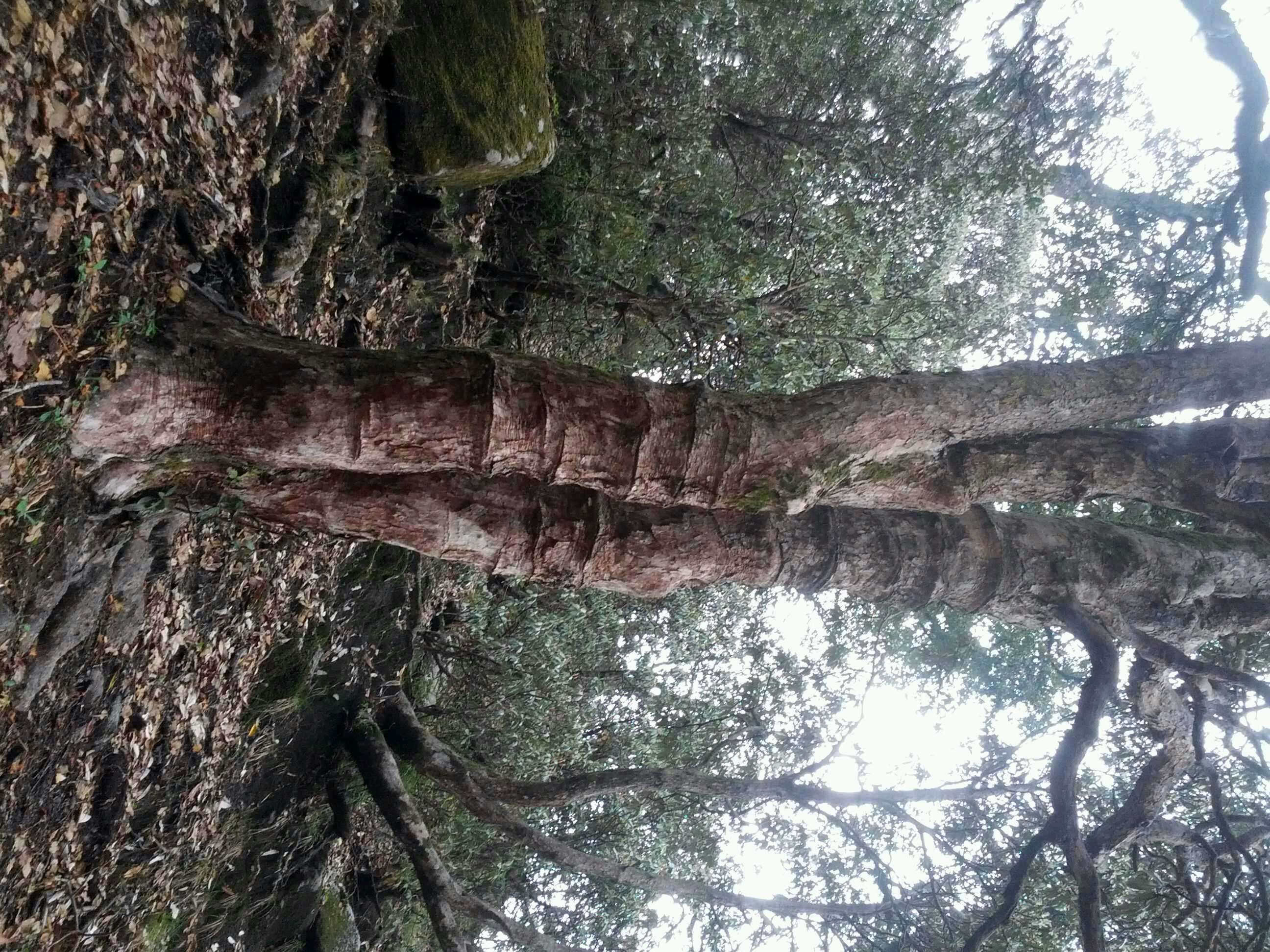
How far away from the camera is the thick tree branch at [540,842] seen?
7.05 metres

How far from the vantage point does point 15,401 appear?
3207mm

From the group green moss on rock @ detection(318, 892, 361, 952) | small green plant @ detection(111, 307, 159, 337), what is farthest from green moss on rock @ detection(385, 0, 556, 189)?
green moss on rock @ detection(318, 892, 361, 952)

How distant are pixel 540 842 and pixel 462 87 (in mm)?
5739

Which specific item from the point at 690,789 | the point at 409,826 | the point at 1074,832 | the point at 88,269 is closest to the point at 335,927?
the point at 409,826

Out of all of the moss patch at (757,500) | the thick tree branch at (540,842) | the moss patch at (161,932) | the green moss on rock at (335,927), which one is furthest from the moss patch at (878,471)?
the green moss on rock at (335,927)

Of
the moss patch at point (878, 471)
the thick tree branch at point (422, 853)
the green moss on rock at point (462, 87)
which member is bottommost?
the thick tree branch at point (422, 853)

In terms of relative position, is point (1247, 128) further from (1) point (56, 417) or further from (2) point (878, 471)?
(1) point (56, 417)

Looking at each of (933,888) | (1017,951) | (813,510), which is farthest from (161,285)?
(1017,951)

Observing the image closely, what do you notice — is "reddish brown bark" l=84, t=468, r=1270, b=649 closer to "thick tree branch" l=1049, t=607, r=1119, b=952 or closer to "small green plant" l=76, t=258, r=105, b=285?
"thick tree branch" l=1049, t=607, r=1119, b=952

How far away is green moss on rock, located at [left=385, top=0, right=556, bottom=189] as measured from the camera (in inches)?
225

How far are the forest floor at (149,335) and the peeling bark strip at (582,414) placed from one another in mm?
283

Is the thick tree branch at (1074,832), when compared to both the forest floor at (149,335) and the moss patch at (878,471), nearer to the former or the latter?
the moss patch at (878,471)

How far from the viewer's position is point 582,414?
166 inches

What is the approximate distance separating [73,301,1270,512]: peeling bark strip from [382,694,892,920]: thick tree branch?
382 centimetres
